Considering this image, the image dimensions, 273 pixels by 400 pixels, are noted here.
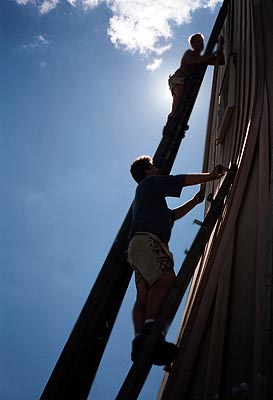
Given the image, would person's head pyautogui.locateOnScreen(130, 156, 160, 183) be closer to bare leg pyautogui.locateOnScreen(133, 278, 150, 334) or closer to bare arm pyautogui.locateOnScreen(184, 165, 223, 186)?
bare arm pyautogui.locateOnScreen(184, 165, 223, 186)

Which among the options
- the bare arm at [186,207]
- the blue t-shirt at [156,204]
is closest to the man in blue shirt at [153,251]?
the blue t-shirt at [156,204]

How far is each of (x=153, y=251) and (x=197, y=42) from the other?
4080 mm

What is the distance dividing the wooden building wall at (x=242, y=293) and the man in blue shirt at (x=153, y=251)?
0.76ft

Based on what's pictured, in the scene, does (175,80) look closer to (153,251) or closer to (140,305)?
(153,251)

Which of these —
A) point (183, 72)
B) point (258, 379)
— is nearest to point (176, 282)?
point (258, 379)

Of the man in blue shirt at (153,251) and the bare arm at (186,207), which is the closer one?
the man in blue shirt at (153,251)

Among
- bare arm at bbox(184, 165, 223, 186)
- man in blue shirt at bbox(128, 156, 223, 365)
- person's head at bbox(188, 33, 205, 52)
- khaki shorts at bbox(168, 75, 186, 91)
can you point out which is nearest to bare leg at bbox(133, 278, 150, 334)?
man in blue shirt at bbox(128, 156, 223, 365)

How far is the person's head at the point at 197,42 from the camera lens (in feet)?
19.0

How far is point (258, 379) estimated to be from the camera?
1860 mm

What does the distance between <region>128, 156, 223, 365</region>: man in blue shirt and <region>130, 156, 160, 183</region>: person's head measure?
11 centimetres

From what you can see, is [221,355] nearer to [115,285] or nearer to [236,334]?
[236,334]

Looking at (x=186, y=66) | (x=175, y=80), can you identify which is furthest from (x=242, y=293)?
(x=186, y=66)

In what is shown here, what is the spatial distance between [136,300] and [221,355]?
2.45 ft

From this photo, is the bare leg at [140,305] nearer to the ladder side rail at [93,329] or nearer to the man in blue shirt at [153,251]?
the man in blue shirt at [153,251]
